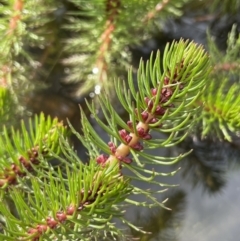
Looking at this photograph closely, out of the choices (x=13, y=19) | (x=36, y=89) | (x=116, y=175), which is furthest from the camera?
(x=36, y=89)

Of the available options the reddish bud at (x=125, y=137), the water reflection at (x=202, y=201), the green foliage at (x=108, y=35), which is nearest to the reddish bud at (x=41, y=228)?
the reddish bud at (x=125, y=137)

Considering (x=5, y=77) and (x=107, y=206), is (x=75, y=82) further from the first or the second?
(x=107, y=206)

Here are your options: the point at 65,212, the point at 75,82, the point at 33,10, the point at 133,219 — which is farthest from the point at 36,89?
the point at 65,212

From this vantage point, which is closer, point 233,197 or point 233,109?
point 233,109

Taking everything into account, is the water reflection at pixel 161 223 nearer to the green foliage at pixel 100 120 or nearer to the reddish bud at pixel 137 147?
the green foliage at pixel 100 120

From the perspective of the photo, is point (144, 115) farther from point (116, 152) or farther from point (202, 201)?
point (202, 201)

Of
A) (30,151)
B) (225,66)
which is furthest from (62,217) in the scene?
(225,66)

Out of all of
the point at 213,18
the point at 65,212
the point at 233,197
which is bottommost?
the point at 65,212

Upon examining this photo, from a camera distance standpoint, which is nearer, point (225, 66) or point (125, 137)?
point (125, 137)

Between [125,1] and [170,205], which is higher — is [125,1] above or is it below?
above
